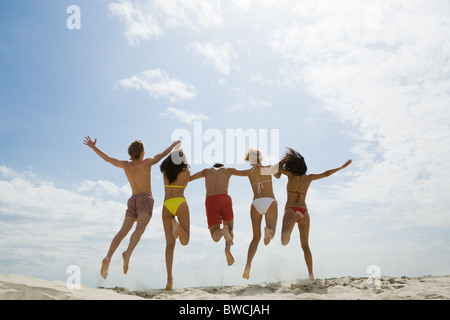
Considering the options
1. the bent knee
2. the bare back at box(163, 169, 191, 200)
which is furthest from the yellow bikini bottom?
the bent knee

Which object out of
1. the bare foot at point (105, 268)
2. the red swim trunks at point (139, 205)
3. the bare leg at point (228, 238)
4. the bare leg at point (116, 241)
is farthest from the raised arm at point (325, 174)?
the bare foot at point (105, 268)

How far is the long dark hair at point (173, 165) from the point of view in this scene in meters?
9.80

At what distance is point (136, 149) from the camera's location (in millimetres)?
9805

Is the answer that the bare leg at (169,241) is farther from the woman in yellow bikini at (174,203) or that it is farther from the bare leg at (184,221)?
the bare leg at (184,221)

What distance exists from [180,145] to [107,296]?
178 inches

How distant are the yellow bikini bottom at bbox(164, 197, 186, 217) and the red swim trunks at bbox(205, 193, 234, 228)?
0.75m

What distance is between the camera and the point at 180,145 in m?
10.1

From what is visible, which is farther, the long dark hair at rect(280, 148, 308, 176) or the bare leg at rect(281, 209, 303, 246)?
the long dark hair at rect(280, 148, 308, 176)

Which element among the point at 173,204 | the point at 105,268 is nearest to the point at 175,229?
the point at 173,204

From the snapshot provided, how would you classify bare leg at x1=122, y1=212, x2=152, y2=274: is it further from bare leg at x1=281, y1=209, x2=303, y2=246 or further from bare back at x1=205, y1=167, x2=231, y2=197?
bare leg at x1=281, y1=209, x2=303, y2=246

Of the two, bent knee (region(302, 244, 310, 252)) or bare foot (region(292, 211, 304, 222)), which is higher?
bare foot (region(292, 211, 304, 222))

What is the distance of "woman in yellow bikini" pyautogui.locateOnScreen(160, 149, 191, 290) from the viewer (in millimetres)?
9414
